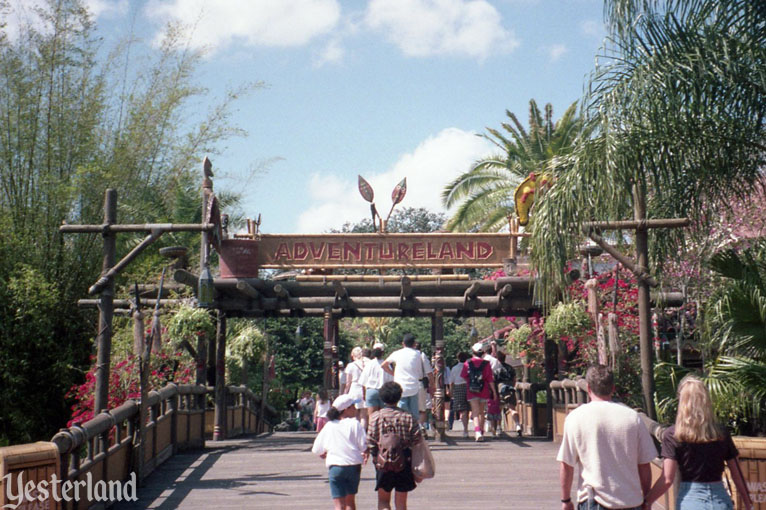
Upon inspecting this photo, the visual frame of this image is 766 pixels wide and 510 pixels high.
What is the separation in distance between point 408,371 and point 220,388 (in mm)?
6769

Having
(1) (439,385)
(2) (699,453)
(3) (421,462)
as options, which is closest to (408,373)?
(1) (439,385)

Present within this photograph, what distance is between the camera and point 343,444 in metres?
7.64

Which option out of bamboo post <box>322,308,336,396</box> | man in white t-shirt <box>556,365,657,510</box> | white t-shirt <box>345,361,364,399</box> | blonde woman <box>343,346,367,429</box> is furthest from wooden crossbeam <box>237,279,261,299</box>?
man in white t-shirt <box>556,365,657,510</box>

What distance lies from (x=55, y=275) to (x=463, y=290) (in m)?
8.25

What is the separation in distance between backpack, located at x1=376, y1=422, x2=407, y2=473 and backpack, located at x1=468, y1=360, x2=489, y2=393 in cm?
820

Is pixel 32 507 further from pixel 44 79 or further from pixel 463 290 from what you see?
pixel 44 79

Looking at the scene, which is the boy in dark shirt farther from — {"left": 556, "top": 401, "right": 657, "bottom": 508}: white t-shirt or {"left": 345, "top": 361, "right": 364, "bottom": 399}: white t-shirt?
{"left": 345, "top": 361, "right": 364, "bottom": 399}: white t-shirt

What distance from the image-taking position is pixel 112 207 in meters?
10.8

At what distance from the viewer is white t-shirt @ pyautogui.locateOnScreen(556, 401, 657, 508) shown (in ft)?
16.6

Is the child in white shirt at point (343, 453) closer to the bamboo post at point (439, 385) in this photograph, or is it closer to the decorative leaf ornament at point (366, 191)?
the bamboo post at point (439, 385)

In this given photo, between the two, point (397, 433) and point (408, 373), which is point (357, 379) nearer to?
point (408, 373)

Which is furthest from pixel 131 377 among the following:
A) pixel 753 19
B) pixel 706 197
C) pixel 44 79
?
pixel 753 19

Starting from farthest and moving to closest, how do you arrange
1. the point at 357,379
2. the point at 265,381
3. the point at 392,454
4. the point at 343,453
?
the point at 265,381 < the point at 357,379 < the point at 343,453 < the point at 392,454

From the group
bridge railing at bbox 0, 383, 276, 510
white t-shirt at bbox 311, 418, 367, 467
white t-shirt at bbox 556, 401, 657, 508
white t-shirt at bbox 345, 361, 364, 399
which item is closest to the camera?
white t-shirt at bbox 556, 401, 657, 508
